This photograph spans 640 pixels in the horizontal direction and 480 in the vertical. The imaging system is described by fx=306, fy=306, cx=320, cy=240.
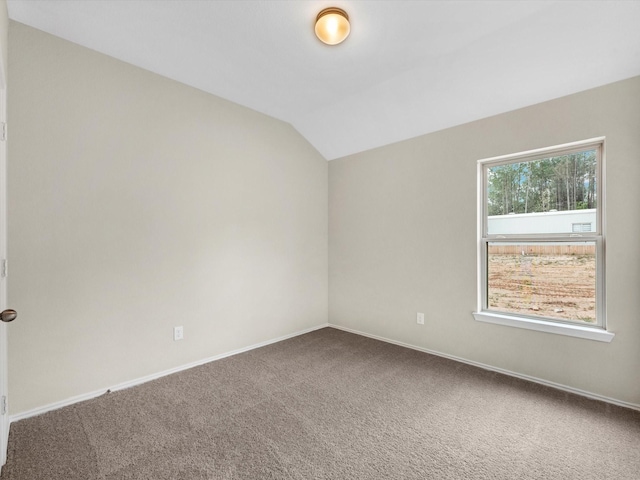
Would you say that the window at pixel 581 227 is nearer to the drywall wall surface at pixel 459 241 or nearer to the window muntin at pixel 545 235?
the window muntin at pixel 545 235

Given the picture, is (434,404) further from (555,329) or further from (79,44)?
(79,44)

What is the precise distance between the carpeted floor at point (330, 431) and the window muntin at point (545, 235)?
0.69 m

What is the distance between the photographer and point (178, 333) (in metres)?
2.77

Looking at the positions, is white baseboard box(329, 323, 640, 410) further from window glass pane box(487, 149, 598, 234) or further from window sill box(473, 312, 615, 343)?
window glass pane box(487, 149, 598, 234)

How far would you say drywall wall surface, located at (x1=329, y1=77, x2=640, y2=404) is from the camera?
7.13 feet

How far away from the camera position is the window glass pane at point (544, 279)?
7.97 feet

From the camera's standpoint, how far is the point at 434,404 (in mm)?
2223

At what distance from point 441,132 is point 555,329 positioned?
2.03 meters

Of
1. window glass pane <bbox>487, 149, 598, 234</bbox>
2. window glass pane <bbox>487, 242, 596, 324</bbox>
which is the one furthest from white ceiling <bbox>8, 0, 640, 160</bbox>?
window glass pane <bbox>487, 242, 596, 324</bbox>

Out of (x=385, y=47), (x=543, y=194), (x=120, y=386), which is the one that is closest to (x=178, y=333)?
(x=120, y=386)

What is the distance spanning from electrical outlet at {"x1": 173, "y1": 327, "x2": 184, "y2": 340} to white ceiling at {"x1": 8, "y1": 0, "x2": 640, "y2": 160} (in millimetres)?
2253

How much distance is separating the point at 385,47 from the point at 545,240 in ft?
6.74

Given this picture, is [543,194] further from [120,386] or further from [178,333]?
[120,386]

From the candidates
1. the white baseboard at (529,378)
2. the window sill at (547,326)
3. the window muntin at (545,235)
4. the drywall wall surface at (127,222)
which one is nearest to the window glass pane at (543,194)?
the window muntin at (545,235)
